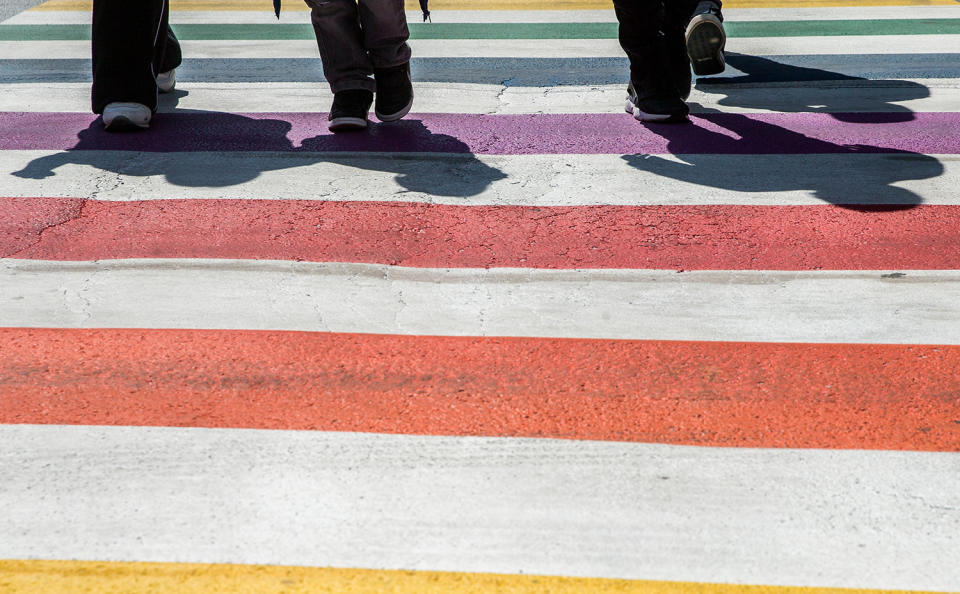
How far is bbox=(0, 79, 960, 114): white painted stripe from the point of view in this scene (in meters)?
5.62

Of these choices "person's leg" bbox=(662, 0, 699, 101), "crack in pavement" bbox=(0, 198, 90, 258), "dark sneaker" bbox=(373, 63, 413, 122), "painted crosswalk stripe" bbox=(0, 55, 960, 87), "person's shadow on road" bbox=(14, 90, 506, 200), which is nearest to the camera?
"crack in pavement" bbox=(0, 198, 90, 258)

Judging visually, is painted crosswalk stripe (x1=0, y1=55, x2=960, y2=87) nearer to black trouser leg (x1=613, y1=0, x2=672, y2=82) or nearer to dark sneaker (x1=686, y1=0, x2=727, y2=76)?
dark sneaker (x1=686, y1=0, x2=727, y2=76)

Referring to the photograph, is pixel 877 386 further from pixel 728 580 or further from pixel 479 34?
pixel 479 34

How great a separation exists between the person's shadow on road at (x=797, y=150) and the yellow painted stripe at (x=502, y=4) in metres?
2.51

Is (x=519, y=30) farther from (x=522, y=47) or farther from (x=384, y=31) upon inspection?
(x=384, y=31)

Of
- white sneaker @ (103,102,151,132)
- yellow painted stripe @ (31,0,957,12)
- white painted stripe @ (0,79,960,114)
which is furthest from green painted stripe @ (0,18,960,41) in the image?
white sneaker @ (103,102,151,132)

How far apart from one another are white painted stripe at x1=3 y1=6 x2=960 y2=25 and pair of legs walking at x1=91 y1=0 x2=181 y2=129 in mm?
2940

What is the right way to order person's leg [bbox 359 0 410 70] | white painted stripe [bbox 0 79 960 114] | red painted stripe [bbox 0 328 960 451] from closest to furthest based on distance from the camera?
red painted stripe [bbox 0 328 960 451]
person's leg [bbox 359 0 410 70]
white painted stripe [bbox 0 79 960 114]

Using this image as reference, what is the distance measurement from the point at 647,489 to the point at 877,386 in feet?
2.67

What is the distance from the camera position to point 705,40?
5664 mm

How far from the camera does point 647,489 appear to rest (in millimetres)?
2385

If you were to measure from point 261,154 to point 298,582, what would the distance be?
123 inches

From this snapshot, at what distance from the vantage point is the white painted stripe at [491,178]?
4.30 m

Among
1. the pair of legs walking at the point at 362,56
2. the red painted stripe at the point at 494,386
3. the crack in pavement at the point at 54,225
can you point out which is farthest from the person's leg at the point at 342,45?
the red painted stripe at the point at 494,386
